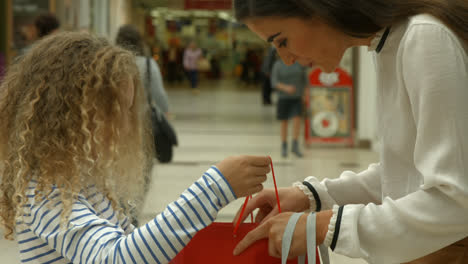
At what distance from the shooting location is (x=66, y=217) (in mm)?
1277

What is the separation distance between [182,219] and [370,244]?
399mm

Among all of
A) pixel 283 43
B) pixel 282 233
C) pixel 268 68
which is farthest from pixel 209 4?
pixel 282 233

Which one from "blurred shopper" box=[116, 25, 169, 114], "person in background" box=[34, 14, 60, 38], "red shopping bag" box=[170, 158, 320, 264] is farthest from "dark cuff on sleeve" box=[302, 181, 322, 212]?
"person in background" box=[34, 14, 60, 38]

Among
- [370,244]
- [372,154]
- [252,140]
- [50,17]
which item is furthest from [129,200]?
[252,140]

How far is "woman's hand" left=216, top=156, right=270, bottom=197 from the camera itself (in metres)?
1.30

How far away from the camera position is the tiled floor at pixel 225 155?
5.31 meters

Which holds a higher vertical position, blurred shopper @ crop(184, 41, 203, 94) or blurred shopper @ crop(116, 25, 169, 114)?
blurred shopper @ crop(116, 25, 169, 114)

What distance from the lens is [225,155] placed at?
25.2 ft

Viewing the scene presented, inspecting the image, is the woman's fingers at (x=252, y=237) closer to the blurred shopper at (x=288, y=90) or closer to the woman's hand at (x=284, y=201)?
the woman's hand at (x=284, y=201)

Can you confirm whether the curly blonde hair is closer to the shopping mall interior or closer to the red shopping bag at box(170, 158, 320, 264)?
the red shopping bag at box(170, 158, 320, 264)

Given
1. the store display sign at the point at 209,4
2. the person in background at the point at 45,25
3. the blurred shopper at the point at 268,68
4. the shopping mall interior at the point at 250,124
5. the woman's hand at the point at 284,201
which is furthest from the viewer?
the store display sign at the point at 209,4

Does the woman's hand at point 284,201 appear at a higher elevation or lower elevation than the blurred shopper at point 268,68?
higher

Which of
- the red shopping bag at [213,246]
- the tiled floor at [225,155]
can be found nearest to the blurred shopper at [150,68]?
the tiled floor at [225,155]

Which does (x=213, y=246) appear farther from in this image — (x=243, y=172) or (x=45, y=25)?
(x=45, y=25)
